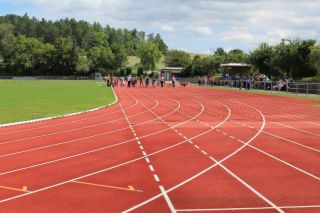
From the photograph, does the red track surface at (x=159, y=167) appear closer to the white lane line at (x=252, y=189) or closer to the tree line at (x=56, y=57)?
the white lane line at (x=252, y=189)

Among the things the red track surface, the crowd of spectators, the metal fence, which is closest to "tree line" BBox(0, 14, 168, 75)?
the crowd of spectators

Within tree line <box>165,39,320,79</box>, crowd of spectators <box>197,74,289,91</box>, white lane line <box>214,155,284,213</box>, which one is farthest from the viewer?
tree line <box>165,39,320,79</box>

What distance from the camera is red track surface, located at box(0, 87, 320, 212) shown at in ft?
24.5

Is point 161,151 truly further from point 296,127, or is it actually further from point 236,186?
point 296,127

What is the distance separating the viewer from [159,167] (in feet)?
33.7

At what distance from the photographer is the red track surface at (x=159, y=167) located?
747 centimetres

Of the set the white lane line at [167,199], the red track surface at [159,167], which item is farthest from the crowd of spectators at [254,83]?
the white lane line at [167,199]

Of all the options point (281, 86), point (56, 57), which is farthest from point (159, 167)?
point (56, 57)

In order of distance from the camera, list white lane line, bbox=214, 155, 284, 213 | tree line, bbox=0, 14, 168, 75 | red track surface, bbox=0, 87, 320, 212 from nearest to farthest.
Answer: white lane line, bbox=214, 155, 284, 213 < red track surface, bbox=0, 87, 320, 212 < tree line, bbox=0, 14, 168, 75

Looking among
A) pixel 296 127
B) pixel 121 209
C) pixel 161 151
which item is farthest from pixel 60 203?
pixel 296 127

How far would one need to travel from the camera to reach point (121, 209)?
707cm

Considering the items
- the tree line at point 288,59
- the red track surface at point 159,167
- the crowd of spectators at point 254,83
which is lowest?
the red track surface at point 159,167

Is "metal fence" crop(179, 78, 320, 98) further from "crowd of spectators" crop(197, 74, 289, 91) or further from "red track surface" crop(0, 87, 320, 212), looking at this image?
"red track surface" crop(0, 87, 320, 212)

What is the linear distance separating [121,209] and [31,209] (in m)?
1.27
